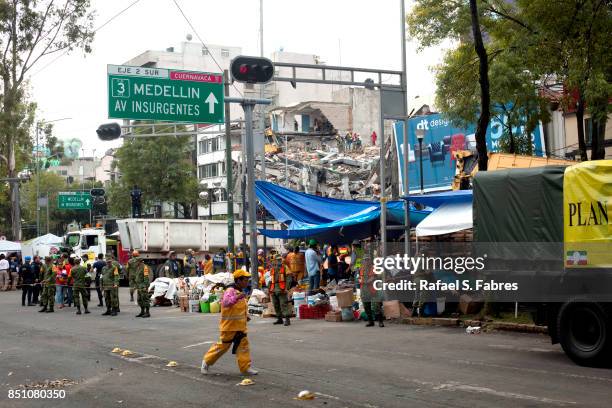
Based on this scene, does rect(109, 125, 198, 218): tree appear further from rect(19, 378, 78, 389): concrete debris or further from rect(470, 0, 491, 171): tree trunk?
rect(19, 378, 78, 389): concrete debris

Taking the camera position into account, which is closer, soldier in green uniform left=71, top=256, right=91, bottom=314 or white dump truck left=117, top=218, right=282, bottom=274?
soldier in green uniform left=71, top=256, right=91, bottom=314

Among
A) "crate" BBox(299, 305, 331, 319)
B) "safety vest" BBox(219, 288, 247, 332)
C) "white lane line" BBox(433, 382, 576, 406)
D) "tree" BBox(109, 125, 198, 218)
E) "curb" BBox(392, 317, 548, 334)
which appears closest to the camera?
"white lane line" BBox(433, 382, 576, 406)

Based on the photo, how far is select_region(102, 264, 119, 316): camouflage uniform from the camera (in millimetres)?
22453

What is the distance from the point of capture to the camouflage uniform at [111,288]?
2245 cm

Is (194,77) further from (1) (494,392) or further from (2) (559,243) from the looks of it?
(1) (494,392)

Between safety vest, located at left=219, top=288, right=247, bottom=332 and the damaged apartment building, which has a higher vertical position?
the damaged apartment building

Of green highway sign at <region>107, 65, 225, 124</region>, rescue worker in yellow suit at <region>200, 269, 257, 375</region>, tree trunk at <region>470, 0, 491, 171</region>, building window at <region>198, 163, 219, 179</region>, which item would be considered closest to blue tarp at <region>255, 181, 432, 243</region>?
green highway sign at <region>107, 65, 225, 124</region>

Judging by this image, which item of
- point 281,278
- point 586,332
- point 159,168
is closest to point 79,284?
point 281,278

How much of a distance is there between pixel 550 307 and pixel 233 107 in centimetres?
6738

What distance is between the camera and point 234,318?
10500mm

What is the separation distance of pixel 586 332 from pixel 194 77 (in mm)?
14524

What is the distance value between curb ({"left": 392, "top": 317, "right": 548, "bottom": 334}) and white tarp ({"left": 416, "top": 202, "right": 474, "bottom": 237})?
78.5 inches

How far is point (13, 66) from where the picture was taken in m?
41.2

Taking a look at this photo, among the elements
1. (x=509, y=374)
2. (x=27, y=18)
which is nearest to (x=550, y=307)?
(x=509, y=374)
